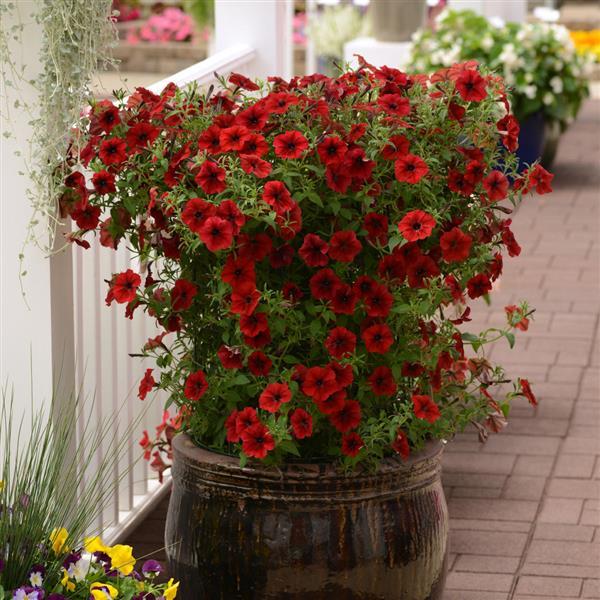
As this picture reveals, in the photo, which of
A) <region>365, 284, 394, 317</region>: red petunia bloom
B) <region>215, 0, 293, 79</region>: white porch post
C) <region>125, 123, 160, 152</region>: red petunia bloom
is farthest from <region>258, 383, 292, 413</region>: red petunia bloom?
<region>215, 0, 293, 79</region>: white porch post

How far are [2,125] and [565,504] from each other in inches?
81.5

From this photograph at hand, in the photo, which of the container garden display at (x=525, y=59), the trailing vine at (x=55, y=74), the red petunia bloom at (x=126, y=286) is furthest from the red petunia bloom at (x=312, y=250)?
the container garden display at (x=525, y=59)

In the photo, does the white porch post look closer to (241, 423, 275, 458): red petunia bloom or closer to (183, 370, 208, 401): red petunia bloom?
(183, 370, 208, 401): red petunia bloom

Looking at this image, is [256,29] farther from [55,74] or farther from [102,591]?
[102,591]

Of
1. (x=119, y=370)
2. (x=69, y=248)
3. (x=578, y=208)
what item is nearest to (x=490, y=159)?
(x=69, y=248)

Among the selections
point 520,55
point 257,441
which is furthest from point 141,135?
point 520,55

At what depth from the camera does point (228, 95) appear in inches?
114

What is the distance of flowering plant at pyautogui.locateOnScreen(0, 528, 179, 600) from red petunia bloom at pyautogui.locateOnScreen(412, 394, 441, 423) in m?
0.59

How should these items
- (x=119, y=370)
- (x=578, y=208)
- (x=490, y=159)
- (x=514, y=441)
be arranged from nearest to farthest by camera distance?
(x=490, y=159), (x=119, y=370), (x=514, y=441), (x=578, y=208)

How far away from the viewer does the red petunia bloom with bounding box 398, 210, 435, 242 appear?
102 inches

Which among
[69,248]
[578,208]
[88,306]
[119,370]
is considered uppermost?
[69,248]

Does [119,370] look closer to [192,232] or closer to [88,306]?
[88,306]

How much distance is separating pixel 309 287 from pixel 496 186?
42cm

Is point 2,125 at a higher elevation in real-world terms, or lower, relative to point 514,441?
higher
